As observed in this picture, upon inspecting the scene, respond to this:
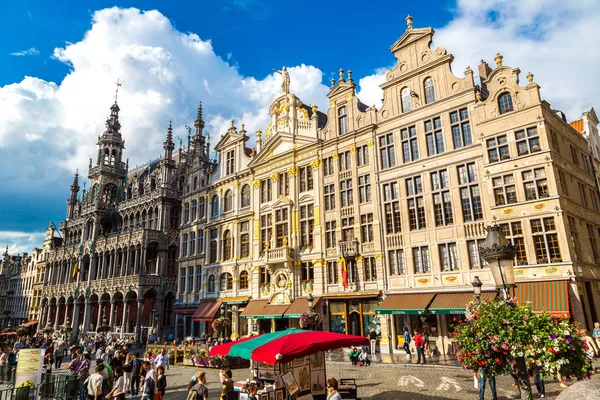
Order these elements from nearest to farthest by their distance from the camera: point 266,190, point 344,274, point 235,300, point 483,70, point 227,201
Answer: point 344,274
point 483,70
point 235,300
point 266,190
point 227,201

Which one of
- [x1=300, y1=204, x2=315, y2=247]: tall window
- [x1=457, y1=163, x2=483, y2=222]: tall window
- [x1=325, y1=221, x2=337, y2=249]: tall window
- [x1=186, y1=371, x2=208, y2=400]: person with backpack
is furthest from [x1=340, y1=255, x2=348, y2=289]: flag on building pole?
[x1=186, y1=371, x2=208, y2=400]: person with backpack

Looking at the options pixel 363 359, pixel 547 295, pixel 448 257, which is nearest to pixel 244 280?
pixel 363 359

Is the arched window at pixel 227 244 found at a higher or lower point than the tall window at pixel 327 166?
lower

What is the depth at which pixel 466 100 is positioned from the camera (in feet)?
87.0

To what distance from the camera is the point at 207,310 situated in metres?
38.2

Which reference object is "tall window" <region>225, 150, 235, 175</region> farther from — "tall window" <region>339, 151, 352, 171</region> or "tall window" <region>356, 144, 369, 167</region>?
"tall window" <region>356, 144, 369, 167</region>

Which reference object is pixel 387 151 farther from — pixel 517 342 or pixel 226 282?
pixel 517 342

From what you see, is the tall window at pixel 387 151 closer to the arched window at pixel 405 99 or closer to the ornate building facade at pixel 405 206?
the ornate building facade at pixel 405 206

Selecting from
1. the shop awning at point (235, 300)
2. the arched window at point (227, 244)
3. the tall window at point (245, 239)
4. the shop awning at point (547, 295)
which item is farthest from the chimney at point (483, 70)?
the shop awning at point (235, 300)

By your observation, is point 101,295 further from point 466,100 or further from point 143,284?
point 466,100

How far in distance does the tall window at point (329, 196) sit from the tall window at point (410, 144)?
6472 mm

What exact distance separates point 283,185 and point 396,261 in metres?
12.8

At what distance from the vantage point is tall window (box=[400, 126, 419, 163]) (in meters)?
28.9

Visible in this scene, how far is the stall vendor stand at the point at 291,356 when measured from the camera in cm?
1003
